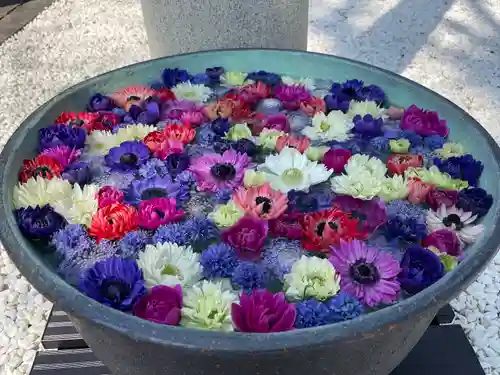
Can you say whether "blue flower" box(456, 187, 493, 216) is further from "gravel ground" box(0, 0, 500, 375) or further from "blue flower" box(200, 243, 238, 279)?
"gravel ground" box(0, 0, 500, 375)

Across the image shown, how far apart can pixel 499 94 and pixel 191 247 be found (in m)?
3.43

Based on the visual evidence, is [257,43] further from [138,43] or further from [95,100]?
[138,43]

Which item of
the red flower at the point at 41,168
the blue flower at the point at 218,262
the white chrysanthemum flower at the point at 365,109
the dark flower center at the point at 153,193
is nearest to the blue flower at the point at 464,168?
the white chrysanthemum flower at the point at 365,109

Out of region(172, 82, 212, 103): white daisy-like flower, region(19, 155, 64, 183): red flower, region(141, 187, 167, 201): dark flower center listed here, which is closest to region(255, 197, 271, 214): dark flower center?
region(141, 187, 167, 201): dark flower center

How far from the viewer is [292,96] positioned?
2.34 m

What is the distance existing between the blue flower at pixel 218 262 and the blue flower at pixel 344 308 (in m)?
0.28

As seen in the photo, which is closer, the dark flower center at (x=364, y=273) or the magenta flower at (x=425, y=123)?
the dark flower center at (x=364, y=273)

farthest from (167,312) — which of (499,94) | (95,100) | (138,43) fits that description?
(138,43)

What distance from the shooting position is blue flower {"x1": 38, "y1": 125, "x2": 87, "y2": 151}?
6.50 feet

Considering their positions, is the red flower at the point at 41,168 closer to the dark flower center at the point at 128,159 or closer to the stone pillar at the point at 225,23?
the dark flower center at the point at 128,159

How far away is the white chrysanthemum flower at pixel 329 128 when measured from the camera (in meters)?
2.13

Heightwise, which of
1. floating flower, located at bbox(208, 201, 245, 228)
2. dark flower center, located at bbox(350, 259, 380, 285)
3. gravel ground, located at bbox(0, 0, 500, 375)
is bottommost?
gravel ground, located at bbox(0, 0, 500, 375)

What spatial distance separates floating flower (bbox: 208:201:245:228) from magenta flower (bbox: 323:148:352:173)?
1.24 ft

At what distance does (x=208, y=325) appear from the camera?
1349mm
